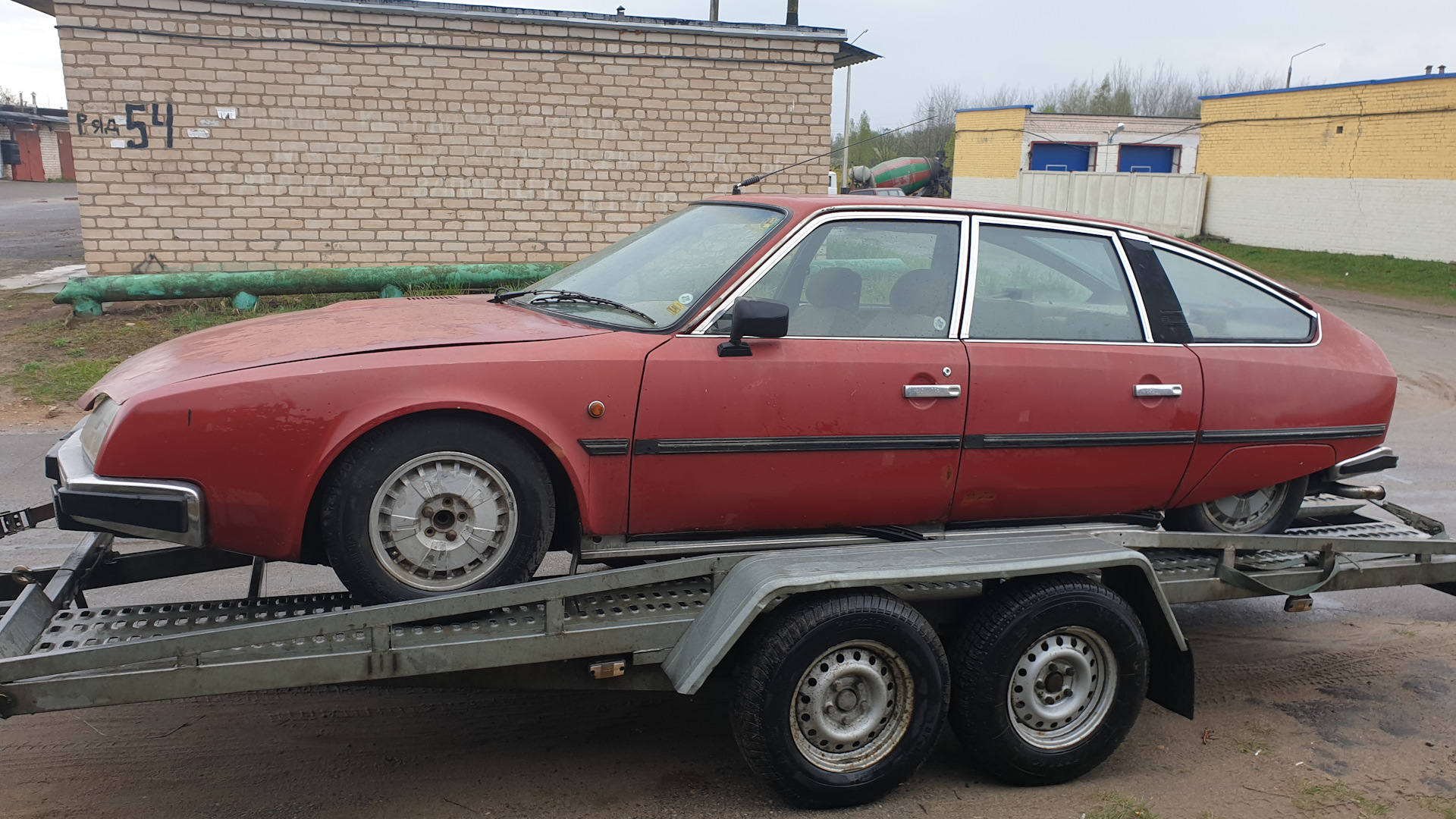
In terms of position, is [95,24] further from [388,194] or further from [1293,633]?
[1293,633]

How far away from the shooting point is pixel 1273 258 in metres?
24.7

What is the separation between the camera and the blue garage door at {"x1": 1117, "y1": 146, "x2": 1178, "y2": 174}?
136 feet

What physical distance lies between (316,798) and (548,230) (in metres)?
11.6

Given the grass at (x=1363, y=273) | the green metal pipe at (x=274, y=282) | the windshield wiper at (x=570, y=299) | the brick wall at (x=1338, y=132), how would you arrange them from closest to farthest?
the windshield wiper at (x=570, y=299) < the green metal pipe at (x=274, y=282) < the grass at (x=1363, y=273) < the brick wall at (x=1338, y=132)

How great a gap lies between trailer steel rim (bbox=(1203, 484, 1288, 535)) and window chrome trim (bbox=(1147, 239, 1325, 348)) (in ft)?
2.07

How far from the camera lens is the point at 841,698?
344 centimetres

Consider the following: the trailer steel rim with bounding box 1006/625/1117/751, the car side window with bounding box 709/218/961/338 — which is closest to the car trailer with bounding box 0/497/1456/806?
the trailer steel rim with bounding box 1006/625/1117/751

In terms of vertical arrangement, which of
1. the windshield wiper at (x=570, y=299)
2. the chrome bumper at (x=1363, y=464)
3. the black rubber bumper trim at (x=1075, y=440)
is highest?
the windshield wiper at (x=570, y=299)

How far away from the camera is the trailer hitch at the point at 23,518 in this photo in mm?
3801

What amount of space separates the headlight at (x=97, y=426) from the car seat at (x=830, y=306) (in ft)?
7.14

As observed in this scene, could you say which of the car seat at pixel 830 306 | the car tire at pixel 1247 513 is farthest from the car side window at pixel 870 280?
the car tire at pixel 1247 513

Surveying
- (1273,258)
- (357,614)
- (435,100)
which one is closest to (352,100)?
(435,100)

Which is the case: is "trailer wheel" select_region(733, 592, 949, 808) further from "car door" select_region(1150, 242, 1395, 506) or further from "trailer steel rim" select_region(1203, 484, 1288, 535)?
"trailer steel rim" select_region(1203, 484, 1288, 535)

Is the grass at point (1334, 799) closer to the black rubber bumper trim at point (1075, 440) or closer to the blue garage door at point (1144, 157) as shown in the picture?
the black rubber bumper trim at point (1075, 440)
